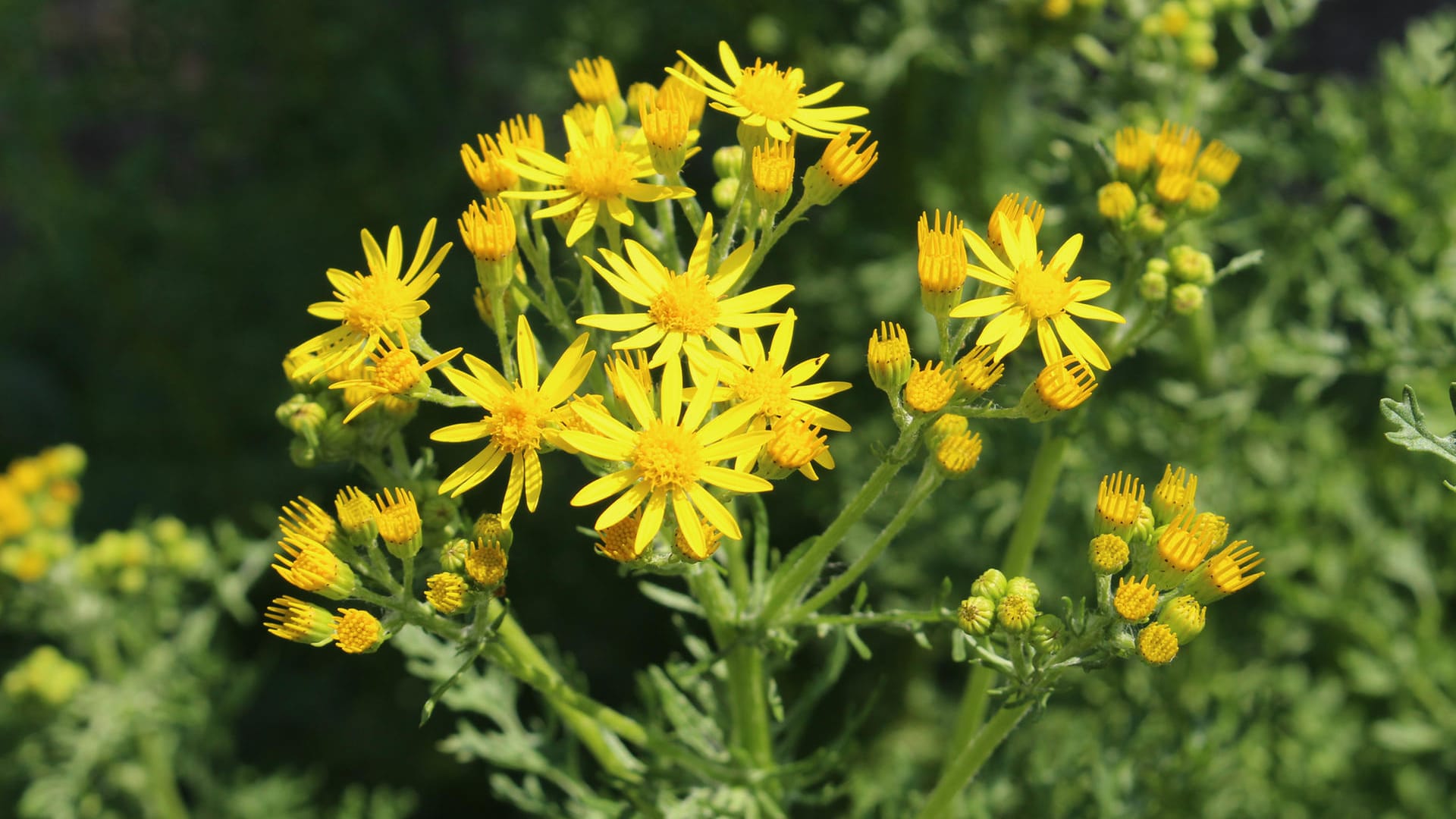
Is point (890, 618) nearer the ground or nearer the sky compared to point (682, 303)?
nearer the ground

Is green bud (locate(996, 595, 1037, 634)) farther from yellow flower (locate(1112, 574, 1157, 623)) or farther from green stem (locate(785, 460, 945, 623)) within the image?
green stem (locate(785, 460, 945, 623))

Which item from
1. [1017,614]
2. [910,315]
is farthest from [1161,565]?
[910,315]

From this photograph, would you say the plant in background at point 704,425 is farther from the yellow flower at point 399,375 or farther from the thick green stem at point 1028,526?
the thick green stem at point 1028,526

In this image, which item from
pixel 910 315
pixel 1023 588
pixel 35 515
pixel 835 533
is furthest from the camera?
pixel 910 315

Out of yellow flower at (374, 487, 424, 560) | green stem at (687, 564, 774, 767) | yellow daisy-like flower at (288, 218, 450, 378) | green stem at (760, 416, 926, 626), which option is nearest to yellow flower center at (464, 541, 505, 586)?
yellow flower at (374, 487, 424, 560)

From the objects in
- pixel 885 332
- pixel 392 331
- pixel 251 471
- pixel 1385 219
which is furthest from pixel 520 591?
pixel 1385 219

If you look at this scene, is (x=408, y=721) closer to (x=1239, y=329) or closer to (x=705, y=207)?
(x=705, y=207)

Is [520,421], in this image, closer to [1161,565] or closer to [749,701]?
[749,701]
